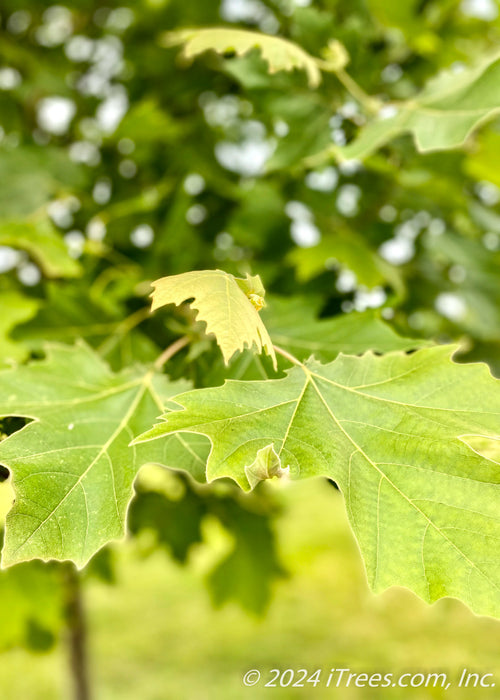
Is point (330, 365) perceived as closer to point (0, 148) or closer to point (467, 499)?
point (467, 499)

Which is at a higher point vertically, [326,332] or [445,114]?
[445,114]

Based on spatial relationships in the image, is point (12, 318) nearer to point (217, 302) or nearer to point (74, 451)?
point (74, 451)

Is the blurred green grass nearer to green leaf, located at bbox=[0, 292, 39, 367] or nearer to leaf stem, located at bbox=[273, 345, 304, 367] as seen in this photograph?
green leaf, located at bbox=[0, 292, 39, 367]

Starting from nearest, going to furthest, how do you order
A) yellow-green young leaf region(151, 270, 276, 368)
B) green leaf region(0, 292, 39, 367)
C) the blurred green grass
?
1. yellow-green young leaf region(151, 270, 276, 368)
2. green leaf region(0, 292, 39, 367)
3. the blurred green grass

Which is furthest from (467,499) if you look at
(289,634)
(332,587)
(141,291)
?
(332,587)

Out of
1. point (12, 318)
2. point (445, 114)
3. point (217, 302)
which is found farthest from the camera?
point (12, 318)

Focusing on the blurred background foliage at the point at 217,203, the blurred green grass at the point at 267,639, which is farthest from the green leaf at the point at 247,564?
the blurred green grass at the point at 267,639

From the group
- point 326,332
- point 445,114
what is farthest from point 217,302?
point 445,114

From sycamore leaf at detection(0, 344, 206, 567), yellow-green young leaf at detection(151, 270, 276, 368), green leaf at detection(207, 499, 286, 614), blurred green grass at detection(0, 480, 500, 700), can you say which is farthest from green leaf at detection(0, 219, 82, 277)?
blurred green grass at detection(0, 480, 500, 700)
